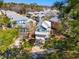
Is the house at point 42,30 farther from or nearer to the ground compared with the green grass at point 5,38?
nearer to the ground

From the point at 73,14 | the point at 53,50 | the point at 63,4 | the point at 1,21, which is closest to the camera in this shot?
the point at 73,14

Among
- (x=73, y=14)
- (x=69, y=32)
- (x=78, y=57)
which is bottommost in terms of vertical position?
(x=78, y=57)

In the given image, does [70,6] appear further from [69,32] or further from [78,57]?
[78,57]

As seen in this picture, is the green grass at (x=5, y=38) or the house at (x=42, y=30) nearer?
the green grass at (x=5, y=38)

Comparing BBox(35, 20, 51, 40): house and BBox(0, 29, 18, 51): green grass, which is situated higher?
BBox(0, 29, 18, 51): green grass

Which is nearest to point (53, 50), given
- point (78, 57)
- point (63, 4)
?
point (78, 57)

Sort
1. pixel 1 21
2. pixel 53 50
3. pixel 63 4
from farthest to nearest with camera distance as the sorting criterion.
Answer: pixel 53 50 < pixel 1 21 < pixel 63 4

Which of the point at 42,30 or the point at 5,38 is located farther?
the point at 42,30

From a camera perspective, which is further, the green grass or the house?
the house

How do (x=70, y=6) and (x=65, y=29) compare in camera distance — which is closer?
(x=70, y=6)

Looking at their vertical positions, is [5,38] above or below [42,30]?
above

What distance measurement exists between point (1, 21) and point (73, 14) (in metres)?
2.36

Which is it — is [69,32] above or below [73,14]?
below

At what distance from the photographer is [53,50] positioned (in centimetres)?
913
